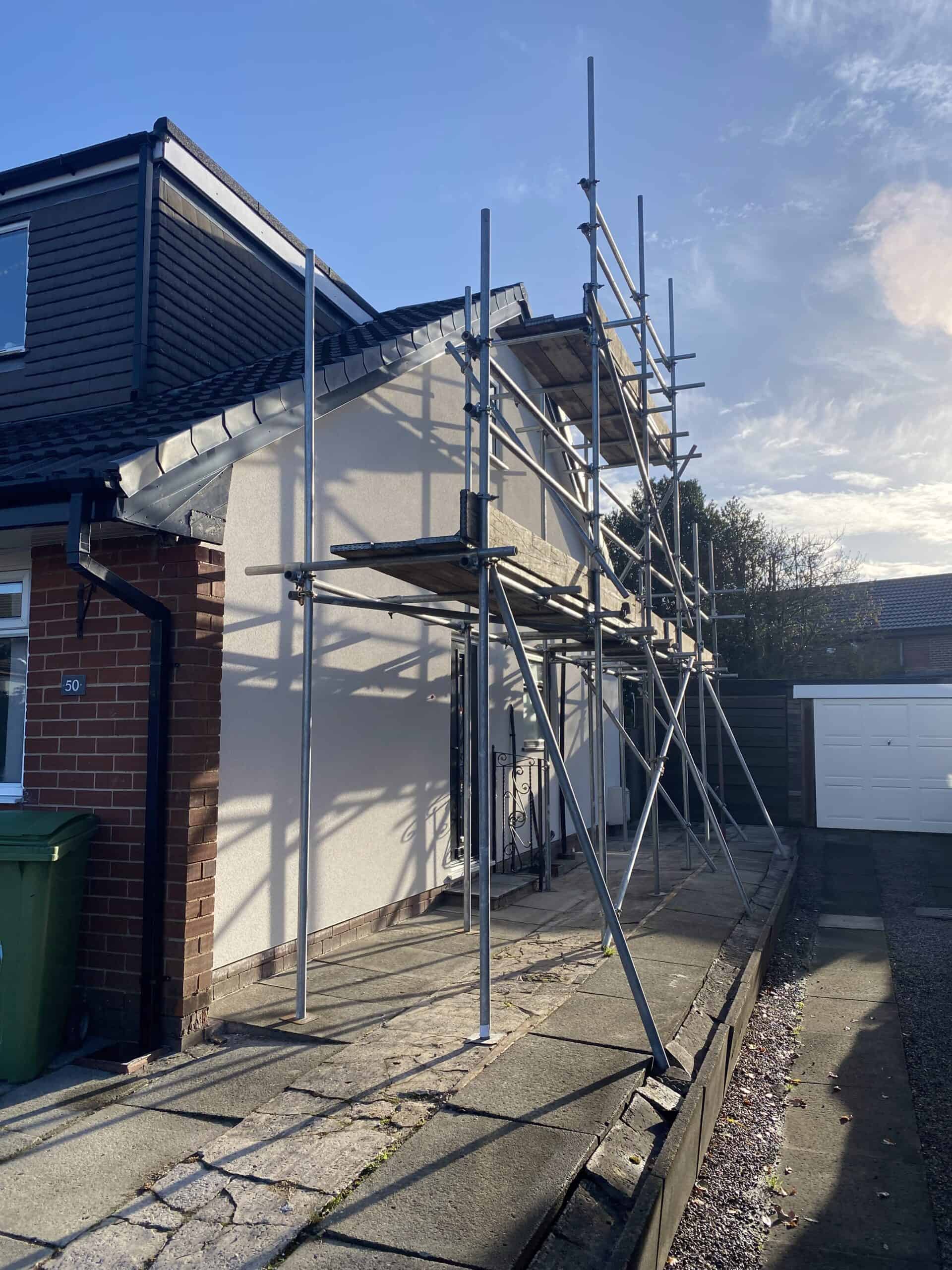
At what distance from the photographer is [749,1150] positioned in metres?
3.97

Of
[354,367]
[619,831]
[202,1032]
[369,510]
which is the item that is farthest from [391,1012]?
[619,831]

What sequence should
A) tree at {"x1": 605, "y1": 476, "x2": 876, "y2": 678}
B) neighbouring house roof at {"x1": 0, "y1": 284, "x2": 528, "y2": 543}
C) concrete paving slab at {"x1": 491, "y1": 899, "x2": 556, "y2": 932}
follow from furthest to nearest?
tree at {"x1": 605, "y1": 476, "x2": 876, "y2": 678} → concrete paving slab at {"x1": 491, "y1": 899, "x2": 556, "y2": 932} → neighbouring house roof at {"x1": 0, "y1": 284, "x2": 528, "y2": 543}

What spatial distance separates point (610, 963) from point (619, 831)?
24.0ft

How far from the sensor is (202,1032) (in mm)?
4398

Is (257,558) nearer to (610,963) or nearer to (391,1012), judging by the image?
(391,1012)

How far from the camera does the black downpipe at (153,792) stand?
4.29 m

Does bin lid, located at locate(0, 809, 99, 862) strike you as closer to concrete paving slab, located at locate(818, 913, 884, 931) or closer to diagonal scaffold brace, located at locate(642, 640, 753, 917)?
diagonal scaffold brace, located at locate(642, 640, 753, 917)

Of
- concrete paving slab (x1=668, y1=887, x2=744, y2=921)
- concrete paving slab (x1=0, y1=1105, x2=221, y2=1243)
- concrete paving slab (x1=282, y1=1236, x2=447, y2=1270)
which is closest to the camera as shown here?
concrete paving slab (x1=282, y1=1236, x2=447, y2=1270)

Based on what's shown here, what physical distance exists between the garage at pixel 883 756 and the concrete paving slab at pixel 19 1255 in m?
12.9

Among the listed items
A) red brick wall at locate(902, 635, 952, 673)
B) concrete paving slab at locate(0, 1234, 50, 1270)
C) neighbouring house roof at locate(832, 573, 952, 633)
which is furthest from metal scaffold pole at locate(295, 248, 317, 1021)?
red brick wall at locate(902, 635, 952, 673)

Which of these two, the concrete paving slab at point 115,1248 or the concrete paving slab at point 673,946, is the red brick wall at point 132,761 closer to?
the concrete paving slab at point 115,1248

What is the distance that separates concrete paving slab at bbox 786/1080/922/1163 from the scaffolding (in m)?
0.95

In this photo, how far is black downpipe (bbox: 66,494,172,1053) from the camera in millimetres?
4289

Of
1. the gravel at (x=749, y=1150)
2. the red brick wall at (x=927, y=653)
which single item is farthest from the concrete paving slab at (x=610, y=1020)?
the red brick wall at (x=927, y=653)
